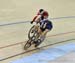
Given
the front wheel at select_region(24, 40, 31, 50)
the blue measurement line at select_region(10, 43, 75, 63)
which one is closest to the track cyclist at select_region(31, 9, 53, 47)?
the front wheel at select_region(24, 40, 31, 50)

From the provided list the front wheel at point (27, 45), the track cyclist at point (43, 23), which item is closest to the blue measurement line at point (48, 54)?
the front wheel at point (27, 45)

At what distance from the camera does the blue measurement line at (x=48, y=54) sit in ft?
15.4

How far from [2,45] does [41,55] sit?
82 centimetres

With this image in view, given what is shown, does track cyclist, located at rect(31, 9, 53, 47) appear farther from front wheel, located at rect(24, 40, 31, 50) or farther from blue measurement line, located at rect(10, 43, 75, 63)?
blue measurement line, located at rect(10, 43, 75, 63)

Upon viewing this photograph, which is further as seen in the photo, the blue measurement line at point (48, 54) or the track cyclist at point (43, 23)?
the track cyclist at point (43, 23)

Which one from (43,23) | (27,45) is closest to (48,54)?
(27,45)

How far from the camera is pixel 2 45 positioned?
5.15 meters

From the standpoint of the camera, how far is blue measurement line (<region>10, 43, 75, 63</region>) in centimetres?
469

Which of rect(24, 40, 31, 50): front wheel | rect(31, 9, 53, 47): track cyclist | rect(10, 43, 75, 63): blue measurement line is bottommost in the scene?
→ rect(10, 43, 75, 63): blue measurement line

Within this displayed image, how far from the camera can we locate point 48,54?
507 cm

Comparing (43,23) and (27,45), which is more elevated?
(43,23)

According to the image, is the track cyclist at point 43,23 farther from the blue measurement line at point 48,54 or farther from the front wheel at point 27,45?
the blue measurement line at point 48,54

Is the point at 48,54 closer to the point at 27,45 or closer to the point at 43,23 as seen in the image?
the point at 27,45

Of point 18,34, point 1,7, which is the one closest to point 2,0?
point 1,7
